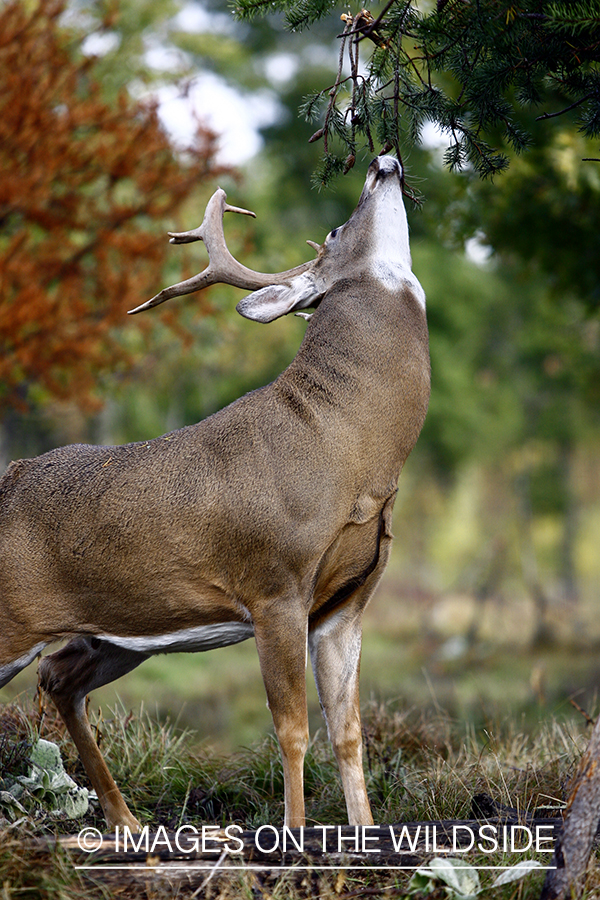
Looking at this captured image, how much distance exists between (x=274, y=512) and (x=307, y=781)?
208 cm

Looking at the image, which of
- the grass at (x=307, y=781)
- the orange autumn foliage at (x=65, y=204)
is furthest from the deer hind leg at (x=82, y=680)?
the orange autumn foliage at (x=65, y=204)

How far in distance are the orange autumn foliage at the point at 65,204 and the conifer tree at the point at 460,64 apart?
4575mm

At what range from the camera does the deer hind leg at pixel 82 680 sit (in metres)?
4.48

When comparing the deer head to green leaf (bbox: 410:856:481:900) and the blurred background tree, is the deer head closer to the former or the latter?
the blurred background tree

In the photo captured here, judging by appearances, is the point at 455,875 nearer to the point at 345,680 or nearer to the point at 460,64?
the point at 345,680

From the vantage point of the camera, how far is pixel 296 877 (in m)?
3.30

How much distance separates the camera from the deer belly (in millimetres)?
3977

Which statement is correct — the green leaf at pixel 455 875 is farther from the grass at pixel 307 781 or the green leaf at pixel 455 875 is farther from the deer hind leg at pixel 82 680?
the deer hind leg at pixel 82 680

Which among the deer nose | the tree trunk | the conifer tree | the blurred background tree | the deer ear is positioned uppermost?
the conifer tree

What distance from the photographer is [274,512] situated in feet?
12.5

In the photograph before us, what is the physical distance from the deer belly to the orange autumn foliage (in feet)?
15.7

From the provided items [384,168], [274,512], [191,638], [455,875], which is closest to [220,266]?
[384,168]

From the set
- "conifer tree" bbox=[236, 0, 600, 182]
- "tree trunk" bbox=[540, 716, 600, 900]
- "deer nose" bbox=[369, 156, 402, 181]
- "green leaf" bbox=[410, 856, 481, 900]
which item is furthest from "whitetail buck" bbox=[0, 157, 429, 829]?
"tree trunk" bbox=[540, 716, 600, 900]

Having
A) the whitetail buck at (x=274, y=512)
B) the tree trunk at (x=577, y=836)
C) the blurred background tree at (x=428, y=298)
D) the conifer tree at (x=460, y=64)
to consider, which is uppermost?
the conifer tree at (x=460, y=64)
